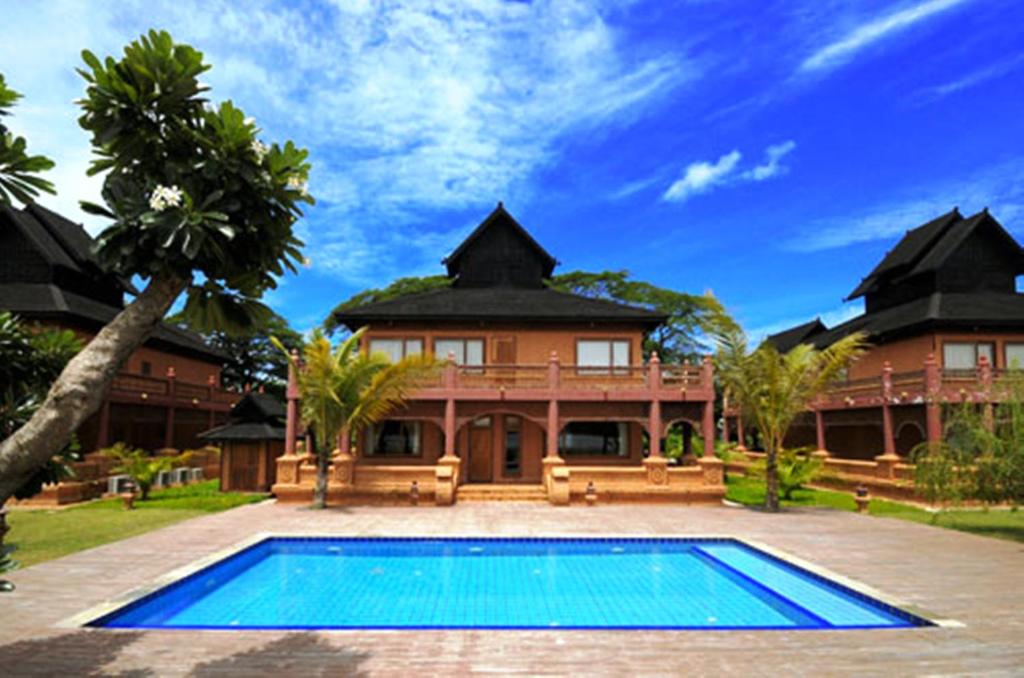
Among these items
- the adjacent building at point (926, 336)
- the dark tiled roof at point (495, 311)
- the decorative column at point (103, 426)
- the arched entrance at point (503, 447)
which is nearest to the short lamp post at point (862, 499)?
the adjacent building at point (926, 336)

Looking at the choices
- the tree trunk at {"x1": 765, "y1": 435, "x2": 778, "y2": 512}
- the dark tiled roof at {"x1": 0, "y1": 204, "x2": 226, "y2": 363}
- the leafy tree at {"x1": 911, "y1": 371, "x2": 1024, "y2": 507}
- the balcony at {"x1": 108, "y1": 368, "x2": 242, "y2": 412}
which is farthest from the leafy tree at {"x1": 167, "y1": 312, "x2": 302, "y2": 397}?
the leafy tree at {"x1": 911, "y1": 371, "x2": 1024, "y2": 507}

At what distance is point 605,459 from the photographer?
86.5ft

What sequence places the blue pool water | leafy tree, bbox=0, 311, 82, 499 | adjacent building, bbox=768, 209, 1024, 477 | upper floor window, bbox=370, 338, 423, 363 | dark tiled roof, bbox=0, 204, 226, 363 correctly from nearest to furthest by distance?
leafy tree, bbox=0, 311, 82, 499
the blue pool water
adjacent building, bbox=768, 209, 1024, 477
dark tiled roof, bbox=0, 204, 226, 363
upper floor window, bbox=370, 338, 423, 363

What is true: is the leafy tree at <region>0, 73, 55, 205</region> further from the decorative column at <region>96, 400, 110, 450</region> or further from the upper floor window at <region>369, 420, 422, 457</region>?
the decorative column at <region>96, 400, 110, 450</region>

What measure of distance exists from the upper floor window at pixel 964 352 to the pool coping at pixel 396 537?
1849 centimetres

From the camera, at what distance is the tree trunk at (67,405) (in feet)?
14.6

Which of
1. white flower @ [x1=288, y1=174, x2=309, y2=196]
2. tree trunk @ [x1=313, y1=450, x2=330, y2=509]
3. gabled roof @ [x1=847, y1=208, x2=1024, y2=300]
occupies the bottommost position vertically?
tree trunk @ [x1=313, y1=450, x2=330, y2=509]

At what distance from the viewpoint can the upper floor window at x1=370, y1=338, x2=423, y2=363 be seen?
26.3 m

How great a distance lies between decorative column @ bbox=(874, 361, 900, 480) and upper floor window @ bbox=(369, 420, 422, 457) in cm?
1836

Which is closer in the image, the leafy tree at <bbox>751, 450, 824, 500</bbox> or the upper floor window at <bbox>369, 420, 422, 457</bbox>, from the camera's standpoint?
the leafy tree at <bbox>751, 450, 824, 500</bbox>

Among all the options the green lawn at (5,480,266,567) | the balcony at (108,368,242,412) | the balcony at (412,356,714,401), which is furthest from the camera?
the balcony at (108,368,242,412)

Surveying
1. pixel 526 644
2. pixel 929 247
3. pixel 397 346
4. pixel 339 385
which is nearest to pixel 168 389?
pixel 397 346

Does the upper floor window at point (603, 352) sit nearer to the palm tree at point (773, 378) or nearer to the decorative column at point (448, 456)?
the palm tree at point (773, 378)

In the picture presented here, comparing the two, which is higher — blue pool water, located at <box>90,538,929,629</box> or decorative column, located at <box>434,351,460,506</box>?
decorative column, located at <box>434,351,460,506</box>
